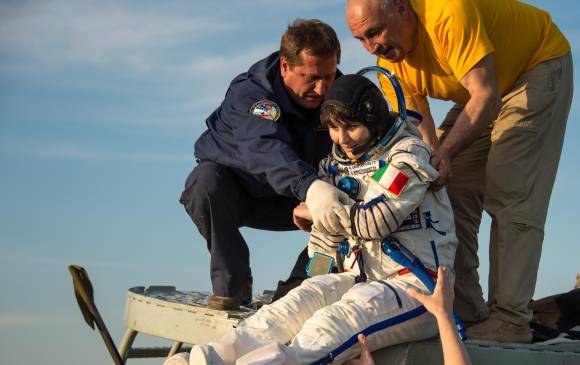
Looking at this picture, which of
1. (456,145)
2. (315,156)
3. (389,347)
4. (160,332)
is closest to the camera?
(389,347)

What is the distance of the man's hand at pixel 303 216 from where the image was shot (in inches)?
181

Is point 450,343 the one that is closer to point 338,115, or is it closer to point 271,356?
point 271,356

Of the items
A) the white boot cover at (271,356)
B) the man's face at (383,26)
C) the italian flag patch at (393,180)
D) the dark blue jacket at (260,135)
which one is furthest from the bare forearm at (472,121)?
the white boot cover at (271,356)

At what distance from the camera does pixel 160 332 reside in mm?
5262

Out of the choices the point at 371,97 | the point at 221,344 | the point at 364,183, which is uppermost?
the point at 371,97

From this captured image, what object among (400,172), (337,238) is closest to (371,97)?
(400,172)

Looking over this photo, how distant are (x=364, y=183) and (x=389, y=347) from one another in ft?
2.59

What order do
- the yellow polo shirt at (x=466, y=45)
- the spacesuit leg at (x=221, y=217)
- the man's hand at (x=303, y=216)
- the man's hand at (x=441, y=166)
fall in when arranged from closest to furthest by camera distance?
1. the man's hand at (x=441, y=166)
2. the man's hand at (x=303, y=216)
3. the yellow polo shirt at (x=466, y=45)
4. the spacesuit leg at (x=221, y=217)

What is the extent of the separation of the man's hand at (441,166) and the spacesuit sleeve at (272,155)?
1.90 ft

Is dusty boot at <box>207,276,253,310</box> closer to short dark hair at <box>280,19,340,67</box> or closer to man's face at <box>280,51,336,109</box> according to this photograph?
man's face at <box>280,51,336,109</box>

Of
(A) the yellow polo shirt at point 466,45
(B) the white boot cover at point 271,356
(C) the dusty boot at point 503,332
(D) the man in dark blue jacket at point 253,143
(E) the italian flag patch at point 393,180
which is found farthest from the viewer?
(D) the man in dark blue jacket at point 253,143

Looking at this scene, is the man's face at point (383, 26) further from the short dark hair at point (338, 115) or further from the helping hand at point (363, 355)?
the helping hand at point (363, 355)

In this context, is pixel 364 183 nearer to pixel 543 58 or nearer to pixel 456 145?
pixel 456 145

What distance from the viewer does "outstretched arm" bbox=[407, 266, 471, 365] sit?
376 cm
